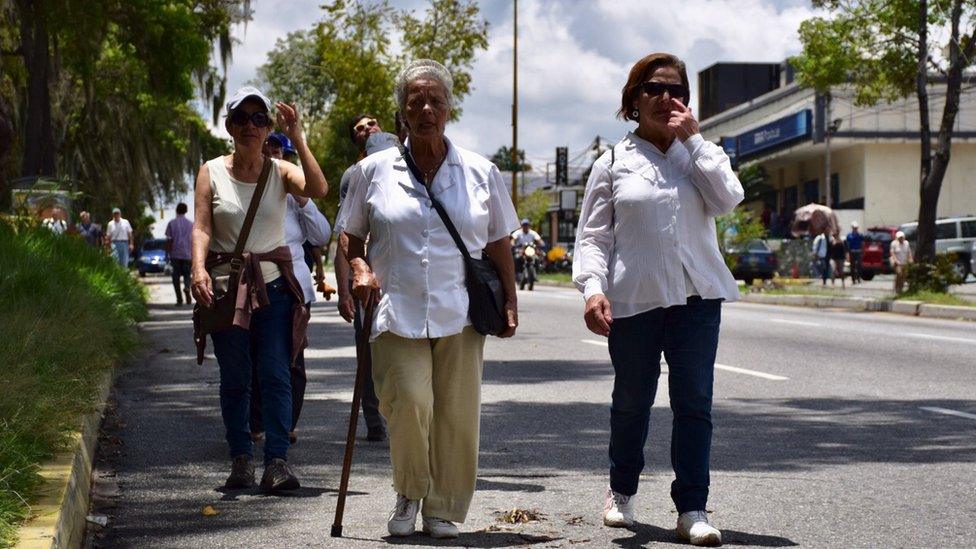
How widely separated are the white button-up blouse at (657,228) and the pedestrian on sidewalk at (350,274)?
1.96 m

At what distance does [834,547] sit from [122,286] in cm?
1540

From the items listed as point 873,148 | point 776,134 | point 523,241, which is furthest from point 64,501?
point 776,134

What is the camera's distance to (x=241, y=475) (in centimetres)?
731

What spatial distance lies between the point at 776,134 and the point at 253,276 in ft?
187

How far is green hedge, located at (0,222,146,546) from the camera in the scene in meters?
6.08

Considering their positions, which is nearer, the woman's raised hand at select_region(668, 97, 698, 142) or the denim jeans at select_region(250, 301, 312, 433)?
the woman's raised hand at select_region(668, 97, 698, 142)

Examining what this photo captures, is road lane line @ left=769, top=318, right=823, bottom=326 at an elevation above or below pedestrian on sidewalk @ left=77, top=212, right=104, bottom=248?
below

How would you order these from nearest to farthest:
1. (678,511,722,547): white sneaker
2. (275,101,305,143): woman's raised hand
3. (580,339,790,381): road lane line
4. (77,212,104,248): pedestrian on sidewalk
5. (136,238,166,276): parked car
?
(678,511,722,547): white sneaker < (275,101,305,143): woman's raised hand < (580,339,790,381): road lane line < (77,212,104,248): pedestrian on sidewalk < (136,238,166,276): parked car

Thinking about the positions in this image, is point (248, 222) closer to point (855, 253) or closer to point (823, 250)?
point (823, 250)

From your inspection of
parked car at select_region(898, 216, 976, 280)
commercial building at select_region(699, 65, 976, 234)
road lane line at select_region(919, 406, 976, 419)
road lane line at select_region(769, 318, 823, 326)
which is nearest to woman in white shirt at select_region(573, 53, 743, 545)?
road lane line at select_region(919, 406, 976, 419)

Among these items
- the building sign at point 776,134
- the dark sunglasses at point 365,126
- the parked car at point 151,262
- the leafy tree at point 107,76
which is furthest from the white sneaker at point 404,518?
the parked car at point 151,262

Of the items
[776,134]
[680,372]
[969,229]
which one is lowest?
[680,372]

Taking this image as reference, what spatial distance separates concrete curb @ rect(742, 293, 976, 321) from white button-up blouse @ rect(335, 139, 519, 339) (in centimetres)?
1892

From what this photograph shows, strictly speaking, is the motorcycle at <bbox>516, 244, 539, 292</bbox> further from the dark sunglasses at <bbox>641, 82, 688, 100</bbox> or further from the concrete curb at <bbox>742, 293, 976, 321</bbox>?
the dark sunglasses at <bbox>641, 82, 688, 100</bbox>
